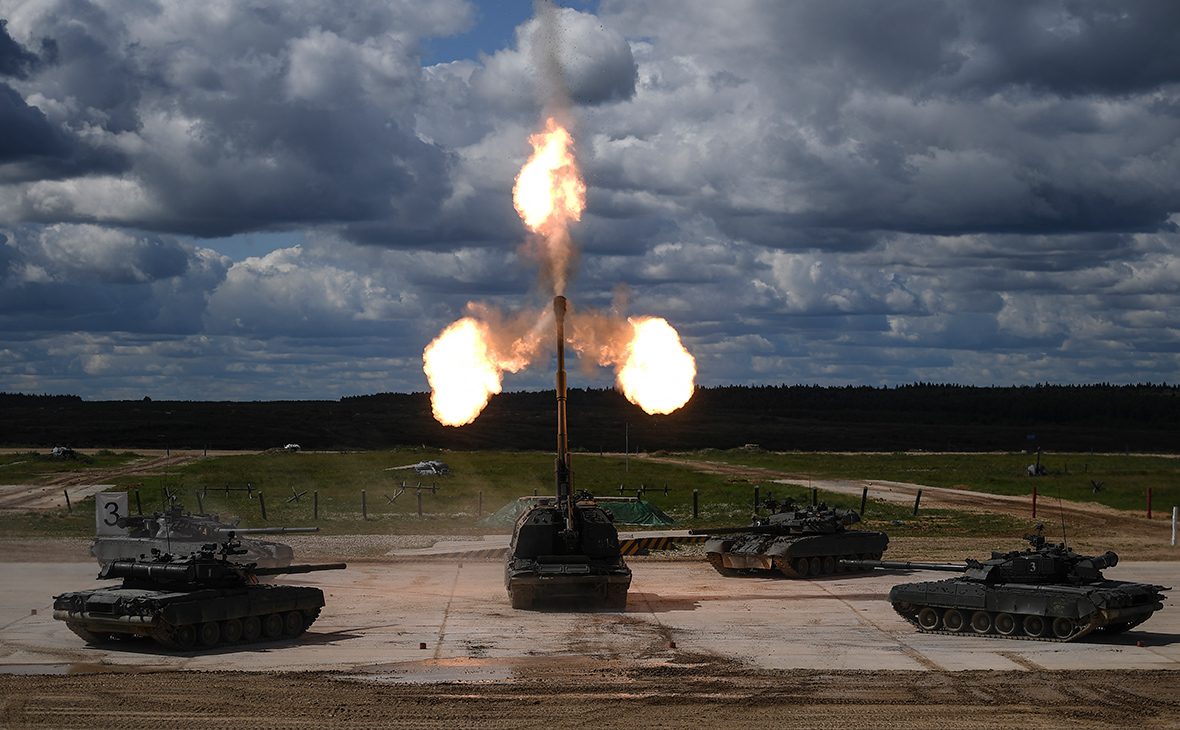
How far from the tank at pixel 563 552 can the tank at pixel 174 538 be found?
7854mm

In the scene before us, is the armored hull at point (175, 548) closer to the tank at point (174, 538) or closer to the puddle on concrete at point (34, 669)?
the tank at point (174, 538)

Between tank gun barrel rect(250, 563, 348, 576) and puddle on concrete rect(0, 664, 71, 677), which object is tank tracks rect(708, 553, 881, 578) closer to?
tank gun barrel rect(250, 563, 348, 576)

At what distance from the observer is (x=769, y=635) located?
868 inches

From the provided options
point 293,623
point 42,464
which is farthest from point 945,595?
point 42,464

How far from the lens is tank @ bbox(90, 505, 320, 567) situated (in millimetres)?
29797

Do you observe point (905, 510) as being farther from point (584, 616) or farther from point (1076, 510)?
point (584, 616)

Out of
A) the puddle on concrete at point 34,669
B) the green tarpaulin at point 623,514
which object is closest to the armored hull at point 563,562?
the puddle on concrete at point 34,669

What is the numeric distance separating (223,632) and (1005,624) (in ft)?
50.8

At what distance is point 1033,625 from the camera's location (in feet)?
71.5

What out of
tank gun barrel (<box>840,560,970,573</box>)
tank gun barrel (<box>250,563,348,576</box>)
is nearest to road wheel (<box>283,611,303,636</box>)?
tank gun barrel (<box>250,563,348,576</box>)

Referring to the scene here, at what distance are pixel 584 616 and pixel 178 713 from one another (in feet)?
34.7

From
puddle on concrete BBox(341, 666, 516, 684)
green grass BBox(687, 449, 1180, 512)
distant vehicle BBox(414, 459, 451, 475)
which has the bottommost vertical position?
green grass BBox(687, 449, 1180, 512)

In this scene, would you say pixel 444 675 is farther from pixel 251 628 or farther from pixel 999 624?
pixel 999 624

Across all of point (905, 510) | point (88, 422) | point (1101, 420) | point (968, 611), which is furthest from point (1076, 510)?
point (88, 422)
